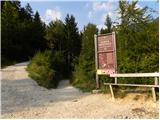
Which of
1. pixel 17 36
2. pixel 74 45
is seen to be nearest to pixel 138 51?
pixel 74 45

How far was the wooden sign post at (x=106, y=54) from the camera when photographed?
52.6ft

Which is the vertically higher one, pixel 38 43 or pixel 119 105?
pixel 38 43

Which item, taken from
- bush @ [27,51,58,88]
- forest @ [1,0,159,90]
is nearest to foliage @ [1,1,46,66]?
forest @ [1,0,159,90]

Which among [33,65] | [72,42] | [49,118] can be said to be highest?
[72,42]

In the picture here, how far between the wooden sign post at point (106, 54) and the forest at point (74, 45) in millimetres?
782

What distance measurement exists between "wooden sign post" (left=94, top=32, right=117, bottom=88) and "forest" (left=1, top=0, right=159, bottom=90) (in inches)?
30.8

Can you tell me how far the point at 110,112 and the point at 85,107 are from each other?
130 cm

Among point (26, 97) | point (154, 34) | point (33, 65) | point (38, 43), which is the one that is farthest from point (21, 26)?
point (26, 97)

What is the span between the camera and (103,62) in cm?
1653

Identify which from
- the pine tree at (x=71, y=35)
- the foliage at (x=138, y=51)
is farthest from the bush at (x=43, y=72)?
the pine tree at (x=71, y=35)

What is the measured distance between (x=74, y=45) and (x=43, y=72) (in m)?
22.4

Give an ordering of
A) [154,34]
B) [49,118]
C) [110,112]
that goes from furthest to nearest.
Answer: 1. [154,34]
2. [110,112]
3. [49,118]

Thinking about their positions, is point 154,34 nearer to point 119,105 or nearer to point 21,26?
point 119,105

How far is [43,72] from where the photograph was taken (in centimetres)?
2155
